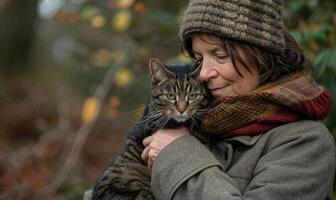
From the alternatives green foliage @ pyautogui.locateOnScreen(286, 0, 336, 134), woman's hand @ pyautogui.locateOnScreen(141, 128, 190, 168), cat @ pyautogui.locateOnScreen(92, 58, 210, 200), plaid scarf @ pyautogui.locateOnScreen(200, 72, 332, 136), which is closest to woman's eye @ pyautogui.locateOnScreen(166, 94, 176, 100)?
cat @ pyautogui.locateOnScreen(92, 58, 210, 200)

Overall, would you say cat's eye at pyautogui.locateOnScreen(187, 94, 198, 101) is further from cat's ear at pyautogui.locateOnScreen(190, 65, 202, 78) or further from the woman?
the woman

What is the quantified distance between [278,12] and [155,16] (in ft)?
9.50

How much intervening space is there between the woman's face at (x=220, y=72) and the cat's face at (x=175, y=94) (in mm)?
195

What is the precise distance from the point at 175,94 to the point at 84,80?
1011 cm

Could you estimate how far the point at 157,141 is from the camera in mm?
3006

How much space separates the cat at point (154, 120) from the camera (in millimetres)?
3135

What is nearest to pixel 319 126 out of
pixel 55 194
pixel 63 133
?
pixel 55 194

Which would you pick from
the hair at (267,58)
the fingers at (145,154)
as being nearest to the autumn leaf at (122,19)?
the hair at (267,58)

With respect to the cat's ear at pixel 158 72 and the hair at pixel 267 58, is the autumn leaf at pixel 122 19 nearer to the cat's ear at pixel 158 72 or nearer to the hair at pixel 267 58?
the cat's ear at pixel 158 72

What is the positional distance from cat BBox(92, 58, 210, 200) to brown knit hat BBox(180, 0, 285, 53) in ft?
1.13

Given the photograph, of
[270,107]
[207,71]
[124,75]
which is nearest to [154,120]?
[207,71]

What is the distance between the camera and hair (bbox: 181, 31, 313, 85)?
9.46ft

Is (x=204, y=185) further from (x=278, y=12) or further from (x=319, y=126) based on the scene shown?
(x=278, y=12)

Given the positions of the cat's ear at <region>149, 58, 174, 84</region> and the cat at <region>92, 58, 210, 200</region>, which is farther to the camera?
the cat's ear at <region>149, 58, 174, 84</region>
